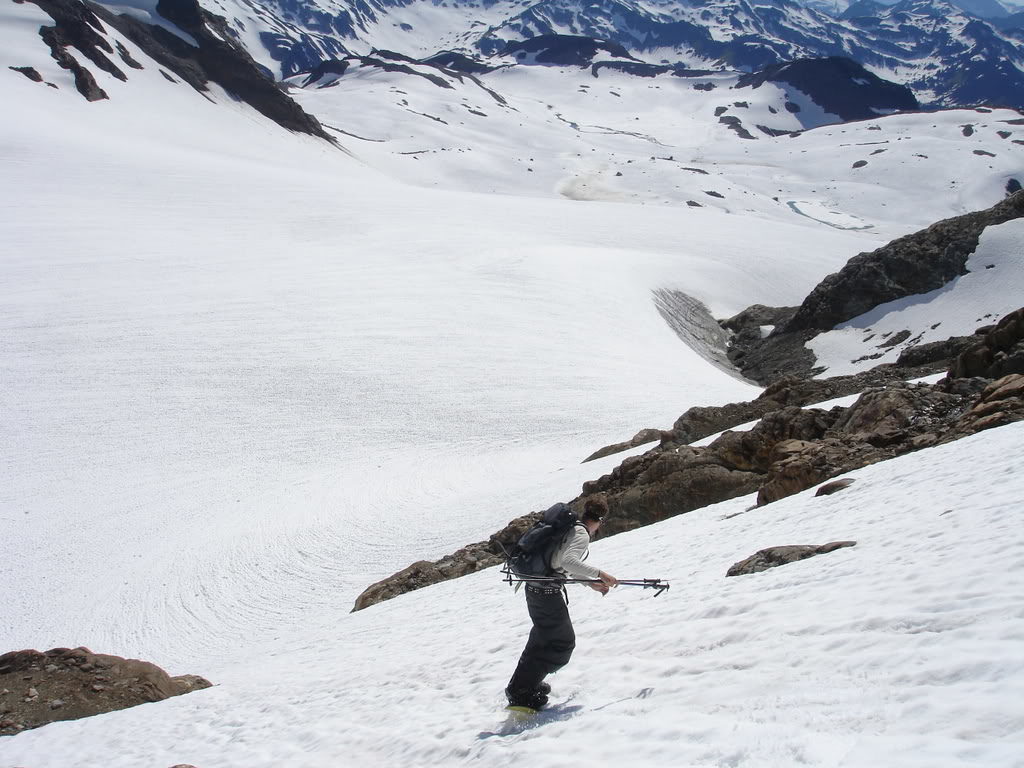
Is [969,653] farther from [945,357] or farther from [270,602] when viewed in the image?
[945,357]

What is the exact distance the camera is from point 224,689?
9.05 metres

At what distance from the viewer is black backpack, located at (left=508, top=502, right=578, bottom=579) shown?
5.75 m

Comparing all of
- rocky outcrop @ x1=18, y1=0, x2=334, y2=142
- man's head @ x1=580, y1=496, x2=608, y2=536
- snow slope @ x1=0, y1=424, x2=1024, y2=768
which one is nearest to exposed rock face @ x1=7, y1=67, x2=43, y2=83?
rocky outcrop @ x1=18, y1=0, x2=334, y2=142

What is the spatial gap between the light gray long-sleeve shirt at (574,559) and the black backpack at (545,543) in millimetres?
44

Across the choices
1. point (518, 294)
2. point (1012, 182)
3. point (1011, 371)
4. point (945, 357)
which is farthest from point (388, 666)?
point (1012, 182)

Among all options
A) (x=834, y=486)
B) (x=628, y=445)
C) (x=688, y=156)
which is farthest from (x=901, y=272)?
(x=688, y=156)

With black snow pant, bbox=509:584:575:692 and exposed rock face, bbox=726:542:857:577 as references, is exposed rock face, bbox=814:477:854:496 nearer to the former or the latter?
exposed rock face, bbox=726:542:857:577

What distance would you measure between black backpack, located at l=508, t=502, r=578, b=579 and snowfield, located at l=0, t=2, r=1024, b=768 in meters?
1.13

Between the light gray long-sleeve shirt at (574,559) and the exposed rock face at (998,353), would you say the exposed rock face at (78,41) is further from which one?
the light gray long-sleeve shirt at (574,559)

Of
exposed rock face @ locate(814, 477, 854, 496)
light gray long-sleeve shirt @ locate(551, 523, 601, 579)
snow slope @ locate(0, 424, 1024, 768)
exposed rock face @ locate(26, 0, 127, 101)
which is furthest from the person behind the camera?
exposed rock face @ locate(26, 0, 127, 101)

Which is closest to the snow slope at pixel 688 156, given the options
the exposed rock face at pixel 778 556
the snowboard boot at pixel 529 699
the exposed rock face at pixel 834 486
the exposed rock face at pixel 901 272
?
the exposed rock face at pixel 901 272

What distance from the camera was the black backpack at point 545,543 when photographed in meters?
5.75

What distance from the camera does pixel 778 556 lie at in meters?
7.45

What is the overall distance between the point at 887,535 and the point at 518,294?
3057 cm
